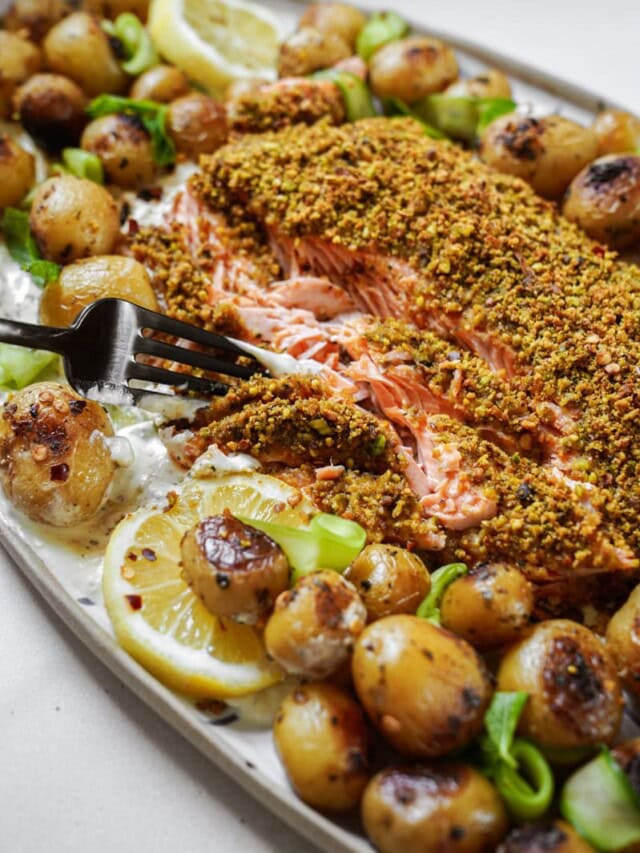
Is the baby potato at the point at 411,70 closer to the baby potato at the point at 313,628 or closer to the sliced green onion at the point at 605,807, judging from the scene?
the baby potato at the point at 313,628

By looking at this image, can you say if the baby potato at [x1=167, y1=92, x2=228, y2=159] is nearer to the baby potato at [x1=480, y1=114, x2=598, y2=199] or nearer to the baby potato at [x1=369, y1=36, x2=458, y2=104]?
the baby potato at [x1=369, y1=36, x2=458, y2=104]

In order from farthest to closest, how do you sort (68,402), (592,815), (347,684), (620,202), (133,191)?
(133,191) < (620,202) < (68,402) < (347,684) < (592,815)

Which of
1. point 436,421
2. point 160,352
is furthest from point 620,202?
point 160,352

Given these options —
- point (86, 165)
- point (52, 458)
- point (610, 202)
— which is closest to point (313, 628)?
point (52, 458)

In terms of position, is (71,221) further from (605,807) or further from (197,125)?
(605,807)

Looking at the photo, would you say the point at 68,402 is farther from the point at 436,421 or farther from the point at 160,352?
the point at 436,421

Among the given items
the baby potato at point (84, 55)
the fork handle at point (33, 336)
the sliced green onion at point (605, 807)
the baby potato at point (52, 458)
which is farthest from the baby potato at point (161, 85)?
the sliced green onion at point (605, 807)

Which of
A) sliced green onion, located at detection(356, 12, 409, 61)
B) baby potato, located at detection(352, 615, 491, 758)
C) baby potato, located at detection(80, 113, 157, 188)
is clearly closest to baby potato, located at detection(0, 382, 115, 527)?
baby potato, located at detection(352, 615, 491, 758)
